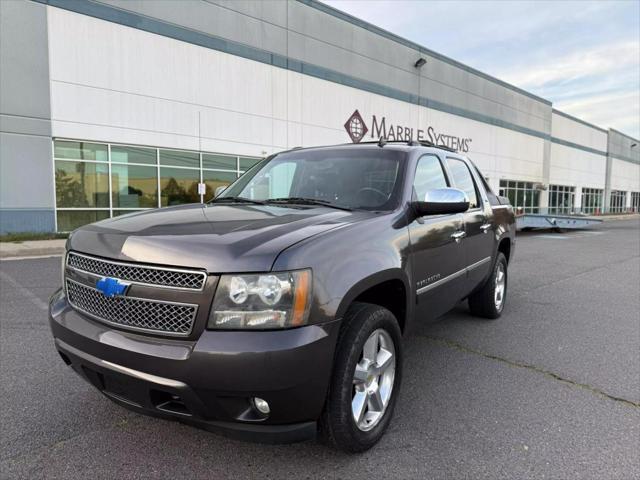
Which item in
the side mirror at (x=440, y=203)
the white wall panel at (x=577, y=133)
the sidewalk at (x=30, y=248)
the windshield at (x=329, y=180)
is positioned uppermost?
the white wall panel at (x=577, y=133)

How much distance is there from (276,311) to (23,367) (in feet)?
9.39

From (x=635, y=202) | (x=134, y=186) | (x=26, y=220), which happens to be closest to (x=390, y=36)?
(x=134, y=186)

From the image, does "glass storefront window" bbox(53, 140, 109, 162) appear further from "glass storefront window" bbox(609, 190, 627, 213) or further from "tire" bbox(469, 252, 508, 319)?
"glass storefront window" bbox(609, 190, 627, 213)

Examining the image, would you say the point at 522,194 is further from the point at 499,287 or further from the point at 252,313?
the point at 252,313

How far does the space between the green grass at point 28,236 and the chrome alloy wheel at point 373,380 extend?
43.5 ft

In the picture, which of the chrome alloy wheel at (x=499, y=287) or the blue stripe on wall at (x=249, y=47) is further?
the blue stripe on wall at (x=249, y=47)

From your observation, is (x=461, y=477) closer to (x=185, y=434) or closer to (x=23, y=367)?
(x=185, y=434)

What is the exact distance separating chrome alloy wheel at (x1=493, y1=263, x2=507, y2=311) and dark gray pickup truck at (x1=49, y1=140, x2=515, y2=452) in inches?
99.0

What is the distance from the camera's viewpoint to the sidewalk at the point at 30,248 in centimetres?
1073

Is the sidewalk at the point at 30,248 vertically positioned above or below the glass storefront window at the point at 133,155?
below

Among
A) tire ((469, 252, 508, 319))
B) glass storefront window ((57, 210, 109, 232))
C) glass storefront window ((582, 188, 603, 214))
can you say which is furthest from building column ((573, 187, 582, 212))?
tire ((469, 252, 508, 319))

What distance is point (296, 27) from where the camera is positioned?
A: 1988cm

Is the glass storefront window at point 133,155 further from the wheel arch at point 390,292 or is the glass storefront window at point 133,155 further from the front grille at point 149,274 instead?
the wheel arch at point 390,292

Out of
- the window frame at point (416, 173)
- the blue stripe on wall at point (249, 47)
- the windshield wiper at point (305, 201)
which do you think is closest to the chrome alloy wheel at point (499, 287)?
the window frame at point (416, 173)
